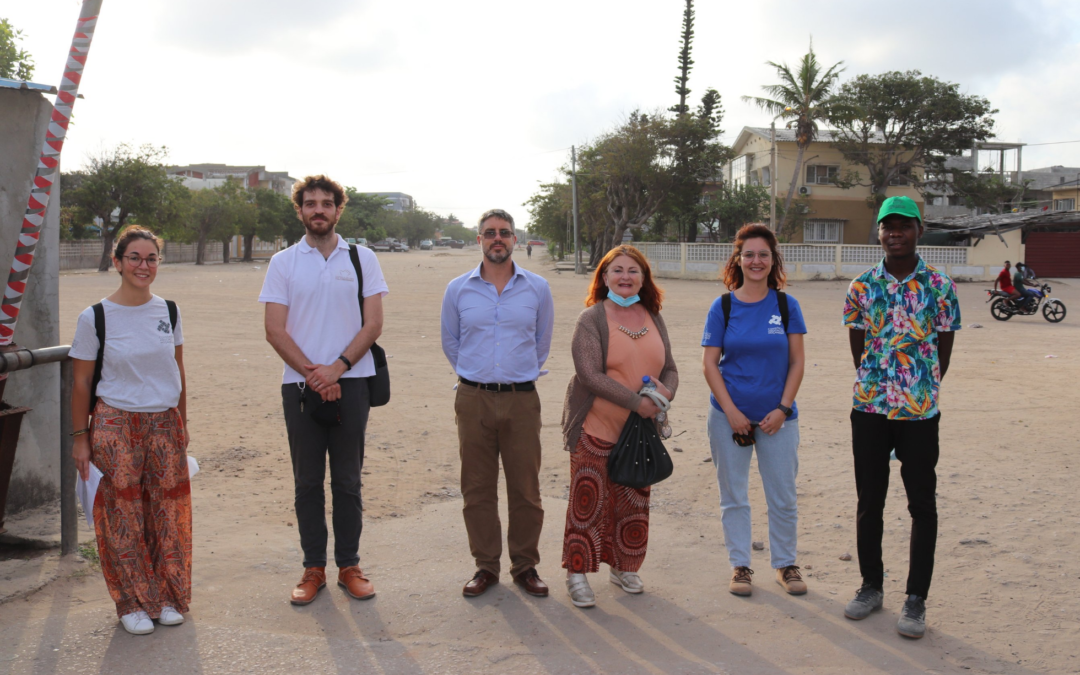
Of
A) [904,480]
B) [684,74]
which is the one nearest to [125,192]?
[684,74]

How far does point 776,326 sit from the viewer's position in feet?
13.2

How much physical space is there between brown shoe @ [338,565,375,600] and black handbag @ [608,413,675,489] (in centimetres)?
126

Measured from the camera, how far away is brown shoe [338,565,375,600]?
3957 millimetres

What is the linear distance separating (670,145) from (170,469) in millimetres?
37867

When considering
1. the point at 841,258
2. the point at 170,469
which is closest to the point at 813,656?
the point at 170,469

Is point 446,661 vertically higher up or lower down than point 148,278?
lower down

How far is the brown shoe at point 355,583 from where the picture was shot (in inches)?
156

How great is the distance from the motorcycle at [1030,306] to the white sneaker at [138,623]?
18.7 metres

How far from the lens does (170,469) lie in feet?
12.1

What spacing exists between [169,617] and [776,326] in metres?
3.03

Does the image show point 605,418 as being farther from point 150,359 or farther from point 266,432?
point 266,432

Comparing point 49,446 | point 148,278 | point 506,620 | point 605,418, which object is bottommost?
point 506,620

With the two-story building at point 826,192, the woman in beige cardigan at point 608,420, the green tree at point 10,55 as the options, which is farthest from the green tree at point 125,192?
the woman in beige cardigan at point 608,420

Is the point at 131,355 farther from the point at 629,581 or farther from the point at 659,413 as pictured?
the point at 629,581
